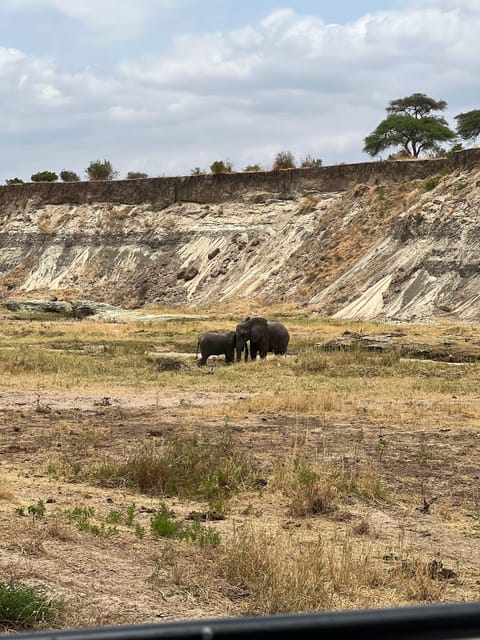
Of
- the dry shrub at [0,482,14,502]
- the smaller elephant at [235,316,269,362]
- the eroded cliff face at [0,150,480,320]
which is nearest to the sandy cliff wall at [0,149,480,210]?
the eroded cliff face at [0,150,480,320]

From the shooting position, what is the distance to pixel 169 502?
9438 mm

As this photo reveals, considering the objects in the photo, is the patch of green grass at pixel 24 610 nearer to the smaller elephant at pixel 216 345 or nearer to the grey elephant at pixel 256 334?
the smaller elephant at pixel 216 345

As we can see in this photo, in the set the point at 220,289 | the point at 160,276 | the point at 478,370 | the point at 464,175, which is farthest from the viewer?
the point at 160,276

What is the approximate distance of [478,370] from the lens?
21422 mm

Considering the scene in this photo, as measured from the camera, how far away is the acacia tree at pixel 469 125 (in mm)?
63616

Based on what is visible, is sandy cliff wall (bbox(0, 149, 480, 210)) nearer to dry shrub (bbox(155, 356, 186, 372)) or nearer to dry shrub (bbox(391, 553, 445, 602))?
dry shrub (bbox(155, 356, 186, 372))

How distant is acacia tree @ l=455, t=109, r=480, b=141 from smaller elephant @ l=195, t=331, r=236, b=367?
43.5m

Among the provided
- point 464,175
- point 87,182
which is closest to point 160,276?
point 87,182

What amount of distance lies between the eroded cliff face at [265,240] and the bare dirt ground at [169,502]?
24.8 metres

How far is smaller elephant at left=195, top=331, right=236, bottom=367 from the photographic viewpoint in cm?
2442

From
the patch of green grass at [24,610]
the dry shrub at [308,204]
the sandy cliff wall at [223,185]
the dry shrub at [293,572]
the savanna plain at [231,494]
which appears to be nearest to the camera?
the patch of green grass at [24,610]

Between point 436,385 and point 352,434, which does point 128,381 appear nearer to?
point 436,385

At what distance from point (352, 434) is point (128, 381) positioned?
7.41 m

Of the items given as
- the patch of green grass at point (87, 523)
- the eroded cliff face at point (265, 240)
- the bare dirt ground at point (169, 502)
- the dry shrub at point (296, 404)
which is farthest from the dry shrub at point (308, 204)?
the patch of green grass at point (87, 523)
